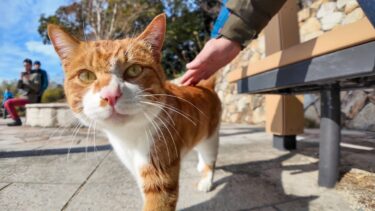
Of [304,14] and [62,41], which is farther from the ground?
[304,14]

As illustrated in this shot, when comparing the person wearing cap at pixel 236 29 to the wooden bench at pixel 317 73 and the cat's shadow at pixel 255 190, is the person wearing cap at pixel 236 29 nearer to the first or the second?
the wooden bench at pixel 317 73

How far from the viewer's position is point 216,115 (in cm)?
250

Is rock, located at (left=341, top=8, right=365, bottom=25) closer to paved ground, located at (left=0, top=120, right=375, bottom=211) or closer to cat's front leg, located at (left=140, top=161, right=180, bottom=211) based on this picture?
paved ground, located at (left=0, top=120, right=375, bottom=211)

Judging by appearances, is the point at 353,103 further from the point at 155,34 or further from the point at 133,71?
the point at 133,71

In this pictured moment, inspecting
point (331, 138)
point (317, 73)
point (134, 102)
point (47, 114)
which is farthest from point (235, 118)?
point (134, 102)

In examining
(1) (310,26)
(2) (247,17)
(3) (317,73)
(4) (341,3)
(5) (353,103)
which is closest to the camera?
(2) (247,17)

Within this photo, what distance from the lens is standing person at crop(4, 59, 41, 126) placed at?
7094mm

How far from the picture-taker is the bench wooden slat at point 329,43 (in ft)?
4.45

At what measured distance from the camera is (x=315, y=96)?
5883mm

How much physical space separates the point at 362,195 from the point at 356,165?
640mm

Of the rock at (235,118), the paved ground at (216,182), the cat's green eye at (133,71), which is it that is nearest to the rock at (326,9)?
the rock at (235,118)

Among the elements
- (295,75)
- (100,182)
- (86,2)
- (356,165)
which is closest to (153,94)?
(295,75)

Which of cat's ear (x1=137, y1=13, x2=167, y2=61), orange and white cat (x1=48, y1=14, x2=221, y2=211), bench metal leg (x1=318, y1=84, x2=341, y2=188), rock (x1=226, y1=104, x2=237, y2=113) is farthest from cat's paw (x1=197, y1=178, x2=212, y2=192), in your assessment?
rock (x1=226, y1=104, x2=237, y2=113)

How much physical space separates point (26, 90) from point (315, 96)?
6585mm
